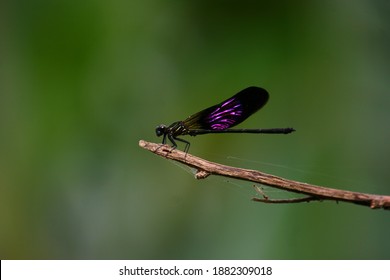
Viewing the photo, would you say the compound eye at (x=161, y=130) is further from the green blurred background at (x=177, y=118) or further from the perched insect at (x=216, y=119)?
the green blurred background at (x=177, y=118)

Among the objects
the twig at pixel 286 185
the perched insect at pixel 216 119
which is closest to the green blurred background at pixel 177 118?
the perched insect at pixel 216 119

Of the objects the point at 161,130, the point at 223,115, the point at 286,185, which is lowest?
the point at 286,185

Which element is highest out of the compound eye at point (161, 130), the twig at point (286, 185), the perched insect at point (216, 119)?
the perched insect at point (216, 119)

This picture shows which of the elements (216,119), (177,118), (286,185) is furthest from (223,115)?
(286,185)

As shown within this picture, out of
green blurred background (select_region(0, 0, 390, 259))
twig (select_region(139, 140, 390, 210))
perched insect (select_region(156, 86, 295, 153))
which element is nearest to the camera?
twig (select_region(139, 140, 390, 210))

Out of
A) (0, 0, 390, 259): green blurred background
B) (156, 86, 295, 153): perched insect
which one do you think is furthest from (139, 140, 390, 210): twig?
(0, 0, 390, 259): green blurred background

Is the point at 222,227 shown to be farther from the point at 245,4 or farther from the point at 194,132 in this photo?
the point at 245,4

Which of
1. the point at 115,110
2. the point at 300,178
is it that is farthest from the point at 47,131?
the point at 300,178

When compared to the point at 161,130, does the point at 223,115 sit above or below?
above

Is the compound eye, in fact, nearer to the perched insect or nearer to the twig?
the perched insect

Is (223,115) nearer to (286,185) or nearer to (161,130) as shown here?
(161,130)
